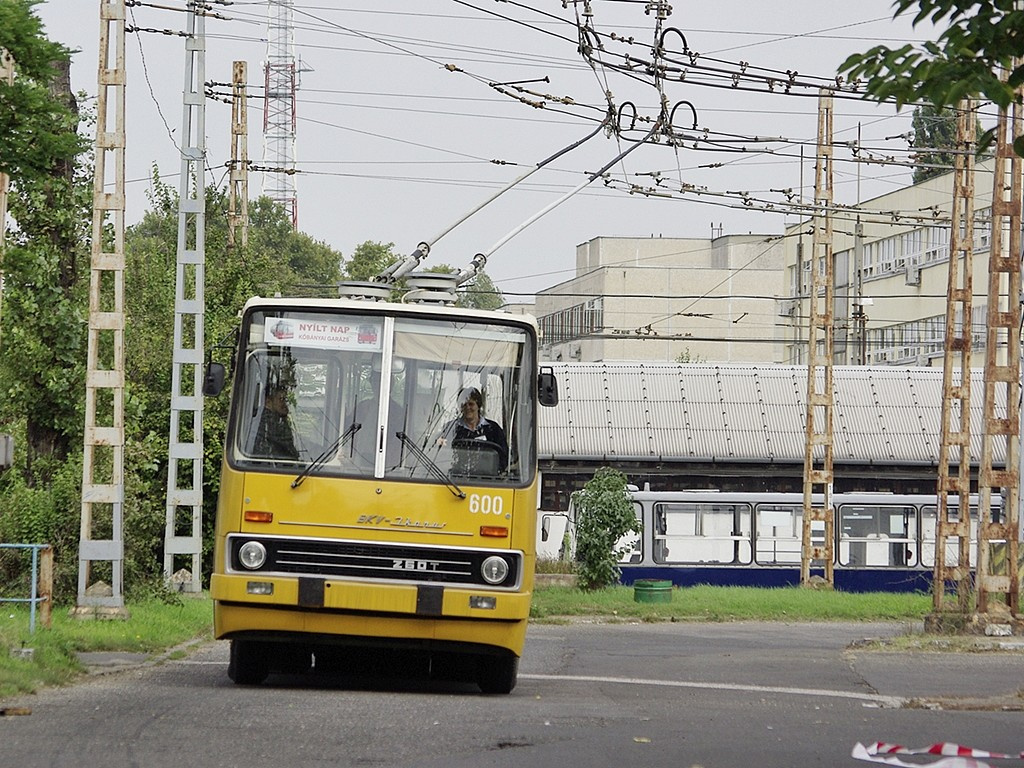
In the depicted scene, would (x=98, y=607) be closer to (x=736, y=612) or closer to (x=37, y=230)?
(x=37, y=230)

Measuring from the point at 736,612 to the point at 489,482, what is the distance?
18.4 metres

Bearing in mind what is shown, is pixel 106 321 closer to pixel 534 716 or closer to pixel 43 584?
pixel 43 584

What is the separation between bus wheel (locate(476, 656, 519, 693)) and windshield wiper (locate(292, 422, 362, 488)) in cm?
207

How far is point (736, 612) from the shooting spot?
30.4m

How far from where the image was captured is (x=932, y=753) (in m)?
9.58

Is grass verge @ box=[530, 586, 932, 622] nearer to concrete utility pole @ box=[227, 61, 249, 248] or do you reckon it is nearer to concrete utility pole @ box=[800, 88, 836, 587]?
concrete utility pole @ box=[800, 88, 836, 587]

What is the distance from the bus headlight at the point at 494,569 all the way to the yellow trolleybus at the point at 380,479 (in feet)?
0.03

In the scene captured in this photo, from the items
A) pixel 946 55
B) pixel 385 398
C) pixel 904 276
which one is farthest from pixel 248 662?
pixel 904 276

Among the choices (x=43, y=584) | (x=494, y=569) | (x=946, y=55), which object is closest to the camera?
(x=946, y=55)

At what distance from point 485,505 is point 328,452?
119 cm

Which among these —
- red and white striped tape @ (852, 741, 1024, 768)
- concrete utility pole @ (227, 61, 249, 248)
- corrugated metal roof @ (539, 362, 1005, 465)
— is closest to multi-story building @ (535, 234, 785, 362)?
corrugated metal roof @ (539, 362, 1005, 465)

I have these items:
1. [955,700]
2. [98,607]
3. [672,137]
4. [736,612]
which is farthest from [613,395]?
[955,700]

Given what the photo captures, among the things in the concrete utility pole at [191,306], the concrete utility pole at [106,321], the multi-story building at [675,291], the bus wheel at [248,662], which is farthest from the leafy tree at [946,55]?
the multi-story building at [675,291]

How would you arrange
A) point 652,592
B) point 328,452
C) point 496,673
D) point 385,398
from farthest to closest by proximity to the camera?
point 652,592, point 496,673, point 385,398, point 328,452
